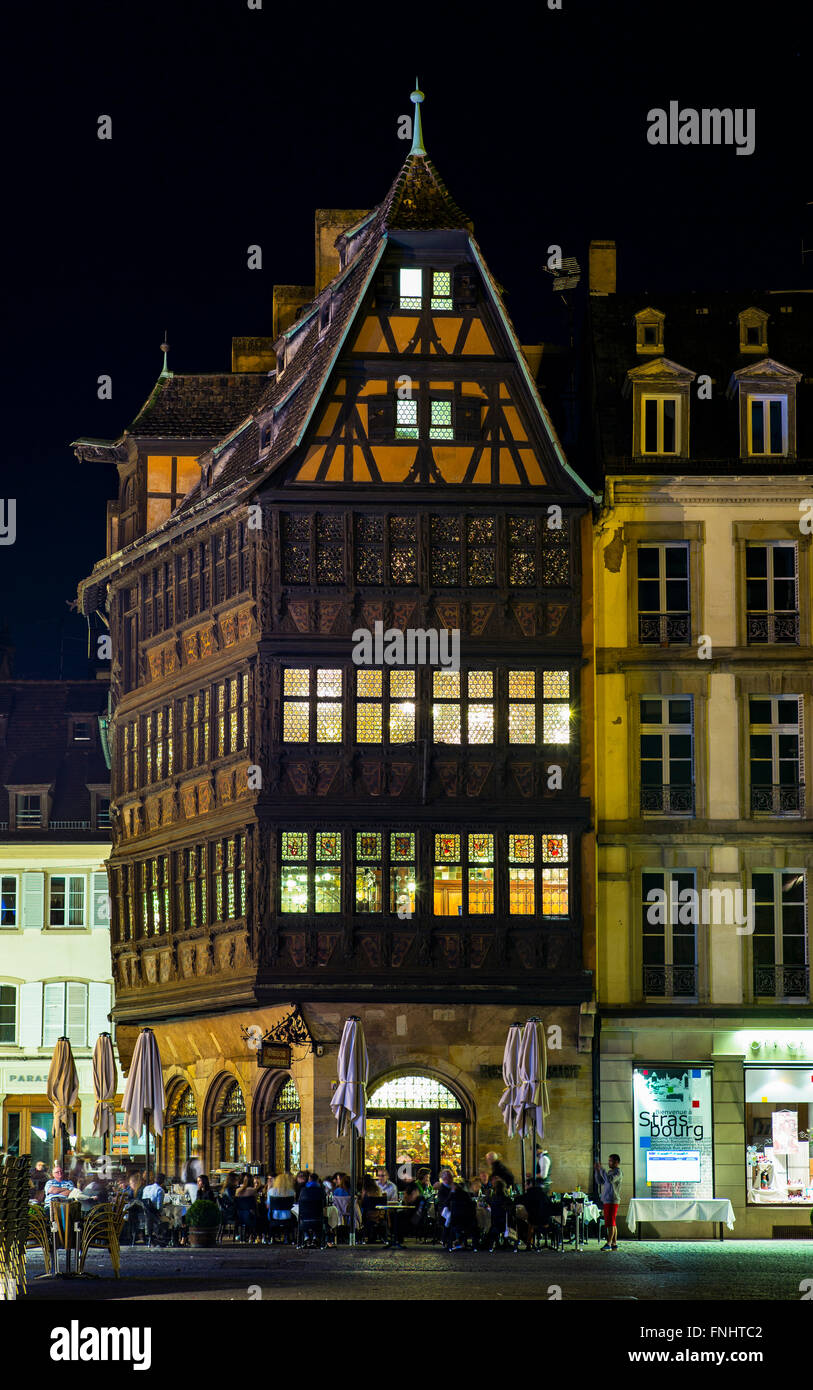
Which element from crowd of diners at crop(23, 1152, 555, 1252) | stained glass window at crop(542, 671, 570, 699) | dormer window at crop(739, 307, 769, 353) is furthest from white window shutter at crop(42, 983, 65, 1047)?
dormer window at crop(739, 307, 769, 353)

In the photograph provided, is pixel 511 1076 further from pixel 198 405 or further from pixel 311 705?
pixel 198 405

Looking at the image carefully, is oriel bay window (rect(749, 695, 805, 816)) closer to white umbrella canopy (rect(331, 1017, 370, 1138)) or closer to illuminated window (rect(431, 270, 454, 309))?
illuminated window (rect(431, 270, 454, 309))

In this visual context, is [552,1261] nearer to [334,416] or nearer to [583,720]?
[583,720]

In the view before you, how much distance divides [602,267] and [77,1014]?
20.6 metres

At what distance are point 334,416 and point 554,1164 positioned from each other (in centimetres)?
1325

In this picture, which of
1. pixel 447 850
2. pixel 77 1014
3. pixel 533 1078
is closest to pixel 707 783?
pixel 447 850

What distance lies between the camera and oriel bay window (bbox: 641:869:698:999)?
44.1 m

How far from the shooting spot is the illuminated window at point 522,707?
43.3m

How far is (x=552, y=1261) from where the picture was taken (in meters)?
33.6

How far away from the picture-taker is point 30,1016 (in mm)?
56906

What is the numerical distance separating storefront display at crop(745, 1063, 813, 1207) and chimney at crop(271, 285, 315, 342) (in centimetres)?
1796

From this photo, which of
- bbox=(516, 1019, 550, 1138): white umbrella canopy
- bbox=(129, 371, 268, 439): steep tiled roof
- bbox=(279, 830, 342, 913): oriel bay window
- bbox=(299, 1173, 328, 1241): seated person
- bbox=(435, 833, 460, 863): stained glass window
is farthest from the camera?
bbox=(129, 371, 268, 439): steep tiled roof

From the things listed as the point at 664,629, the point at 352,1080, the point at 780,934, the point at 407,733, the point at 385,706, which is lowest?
the point at 352,1080

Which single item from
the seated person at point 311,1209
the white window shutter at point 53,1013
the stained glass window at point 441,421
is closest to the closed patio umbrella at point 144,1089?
the seated person at point 311,1209
